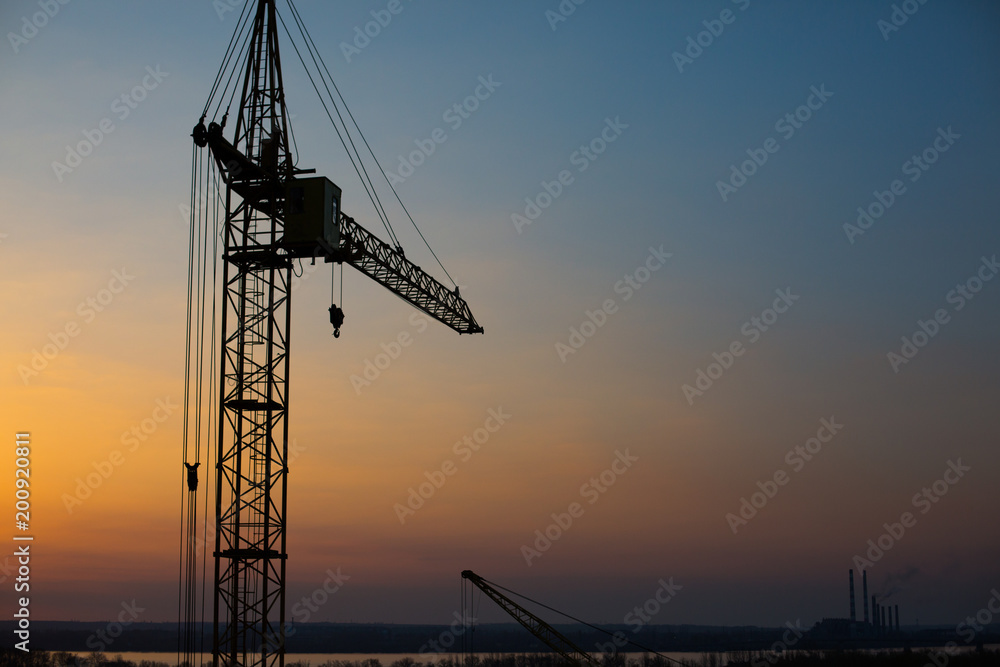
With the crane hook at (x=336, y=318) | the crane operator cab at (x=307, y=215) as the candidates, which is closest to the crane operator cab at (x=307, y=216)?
the crane operator cab at (x=307, y=215)

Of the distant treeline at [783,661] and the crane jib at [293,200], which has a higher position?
the crane jib at [293,200]

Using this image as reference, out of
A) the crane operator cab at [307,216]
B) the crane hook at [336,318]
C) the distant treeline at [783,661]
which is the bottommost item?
the distant treeline at [783,661]

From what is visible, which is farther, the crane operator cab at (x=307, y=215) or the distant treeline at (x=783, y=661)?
the distant treeline at (x=783, y=661)

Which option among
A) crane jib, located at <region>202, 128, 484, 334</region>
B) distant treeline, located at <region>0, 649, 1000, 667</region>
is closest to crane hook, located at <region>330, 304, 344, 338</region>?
crane jib, located at <region>202, 128, 484, 334</region>

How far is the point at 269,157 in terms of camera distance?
37562mm

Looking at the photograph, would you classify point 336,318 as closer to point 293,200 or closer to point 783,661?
point 293,200

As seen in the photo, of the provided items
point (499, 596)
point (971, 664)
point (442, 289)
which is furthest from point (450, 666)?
point (442, 289)

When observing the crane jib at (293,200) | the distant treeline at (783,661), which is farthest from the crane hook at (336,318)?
the distant treeline at (783,661)

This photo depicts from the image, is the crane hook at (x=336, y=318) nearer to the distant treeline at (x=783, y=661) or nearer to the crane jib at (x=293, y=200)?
the crane jib at (x=293, y=200)

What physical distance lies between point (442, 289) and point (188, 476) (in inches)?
820

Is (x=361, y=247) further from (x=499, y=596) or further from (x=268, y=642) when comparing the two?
(x=499, y=596)

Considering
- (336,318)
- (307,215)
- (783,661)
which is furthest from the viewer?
(783,661)

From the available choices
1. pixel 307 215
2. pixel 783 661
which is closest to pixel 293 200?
pixel 307 215

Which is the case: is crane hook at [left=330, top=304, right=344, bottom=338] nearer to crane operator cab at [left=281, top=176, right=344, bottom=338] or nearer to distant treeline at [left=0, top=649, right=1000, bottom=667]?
crane operator cab at [left=281, top=176, right=344, bottom=338]
